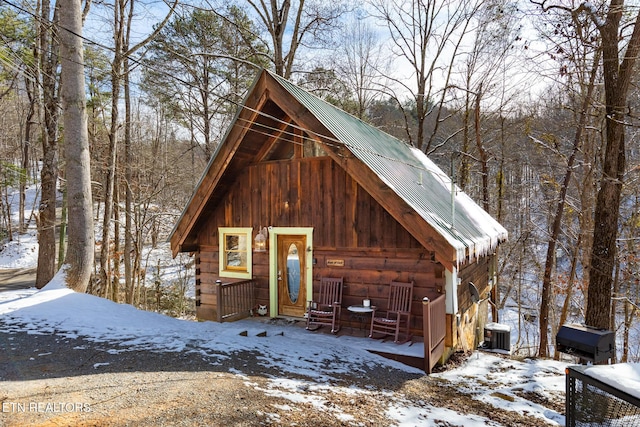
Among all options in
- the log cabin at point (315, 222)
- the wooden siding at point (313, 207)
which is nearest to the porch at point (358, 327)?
the log cabin at point (315, 222)

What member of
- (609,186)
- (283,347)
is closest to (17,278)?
(283,347)

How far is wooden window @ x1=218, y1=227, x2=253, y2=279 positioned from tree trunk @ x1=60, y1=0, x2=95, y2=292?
299cm

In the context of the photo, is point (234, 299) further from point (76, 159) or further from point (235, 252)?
point (76, 159)

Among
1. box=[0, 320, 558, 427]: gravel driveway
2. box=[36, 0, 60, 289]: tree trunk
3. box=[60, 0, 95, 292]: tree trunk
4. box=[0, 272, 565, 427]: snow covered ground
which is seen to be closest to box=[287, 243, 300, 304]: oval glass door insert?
box=[0, 272, 565, 427]: snow covered ground

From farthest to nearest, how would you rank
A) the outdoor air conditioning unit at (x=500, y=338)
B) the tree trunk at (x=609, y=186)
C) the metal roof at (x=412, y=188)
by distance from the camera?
the outdoor air conditioning unit at (x=500, y=338)
the tree trunk at (x=609, y=186)
the metal roof at (x=412, y=188)

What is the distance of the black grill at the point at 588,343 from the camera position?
572 cm

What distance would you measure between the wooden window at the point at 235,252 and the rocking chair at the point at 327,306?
2.00m

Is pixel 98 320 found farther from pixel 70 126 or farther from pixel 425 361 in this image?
pixel 425 361

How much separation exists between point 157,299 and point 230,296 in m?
12.0

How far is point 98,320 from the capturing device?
273 inches

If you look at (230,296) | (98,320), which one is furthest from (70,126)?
(230,296)

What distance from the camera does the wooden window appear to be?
9.09 metres

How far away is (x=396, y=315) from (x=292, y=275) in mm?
2593

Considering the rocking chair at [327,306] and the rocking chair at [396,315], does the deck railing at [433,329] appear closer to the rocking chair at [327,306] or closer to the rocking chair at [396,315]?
the rocking chair at [396,315]
